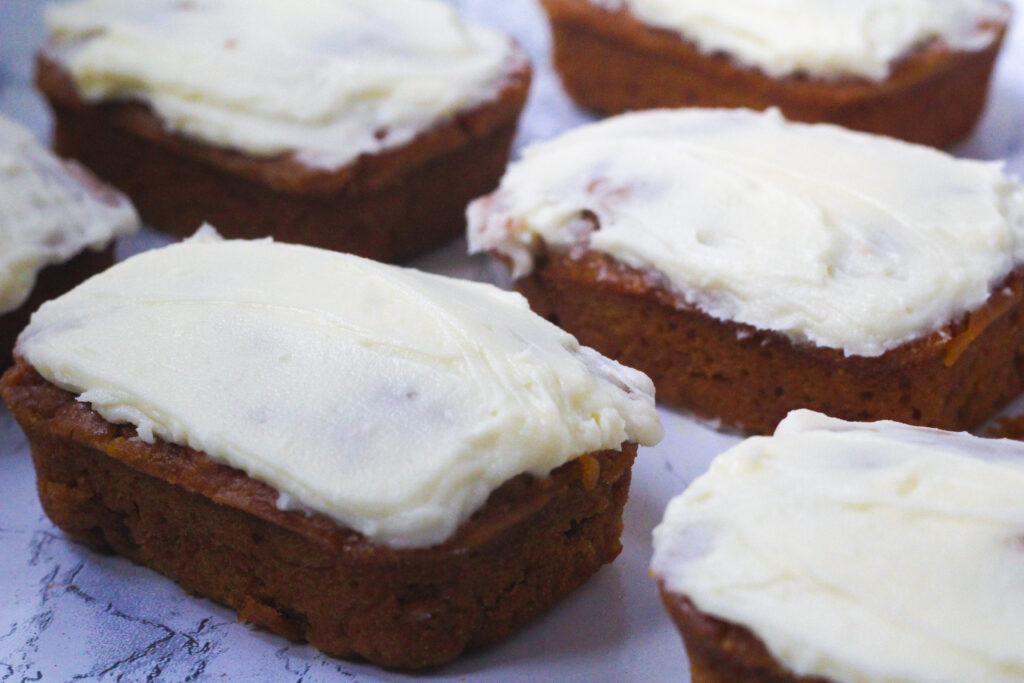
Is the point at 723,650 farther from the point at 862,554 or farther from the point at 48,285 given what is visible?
the point at 48,285

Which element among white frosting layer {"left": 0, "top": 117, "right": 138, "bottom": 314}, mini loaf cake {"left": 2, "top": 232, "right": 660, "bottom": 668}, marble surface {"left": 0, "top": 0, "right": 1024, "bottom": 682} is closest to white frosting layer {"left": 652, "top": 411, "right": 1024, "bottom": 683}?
mini loaf cake {"left": 2, "top": 232, "right": 660, "bottom": 668}

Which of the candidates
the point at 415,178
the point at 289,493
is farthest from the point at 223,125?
the point at 289,493

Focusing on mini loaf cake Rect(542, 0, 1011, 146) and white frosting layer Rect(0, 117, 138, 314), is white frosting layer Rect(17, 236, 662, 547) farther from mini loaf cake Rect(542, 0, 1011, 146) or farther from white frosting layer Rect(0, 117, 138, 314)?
mini loaf cake Rect(542, 0, 1011, 146)

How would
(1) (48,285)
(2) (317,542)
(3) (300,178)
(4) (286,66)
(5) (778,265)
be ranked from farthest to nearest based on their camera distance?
(4) (286,66), (3) (300,178), (1) (48,285), (5) (778,265), (2) (317,542)

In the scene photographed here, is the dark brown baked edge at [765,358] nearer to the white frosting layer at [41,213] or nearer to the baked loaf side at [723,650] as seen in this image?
the baked loaf side at [723,650]

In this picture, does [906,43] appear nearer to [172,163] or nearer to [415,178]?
[415,178]

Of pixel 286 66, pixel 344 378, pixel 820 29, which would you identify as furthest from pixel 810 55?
pixel 344 378

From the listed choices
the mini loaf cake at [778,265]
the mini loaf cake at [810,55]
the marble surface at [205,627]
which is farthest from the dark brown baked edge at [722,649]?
the mini loaf cake at [810,55]
